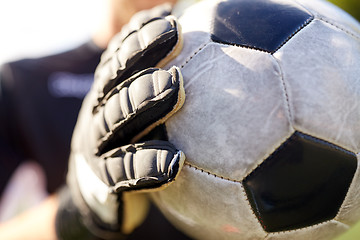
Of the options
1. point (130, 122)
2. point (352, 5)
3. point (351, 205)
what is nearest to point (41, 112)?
point (130, 122)

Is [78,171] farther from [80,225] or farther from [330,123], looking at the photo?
[330,123]

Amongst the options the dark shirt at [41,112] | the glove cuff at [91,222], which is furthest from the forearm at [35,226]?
the dark shirt at [41,112]

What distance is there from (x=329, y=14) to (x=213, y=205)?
28.7 inches

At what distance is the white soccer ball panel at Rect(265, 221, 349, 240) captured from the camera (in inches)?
41.7

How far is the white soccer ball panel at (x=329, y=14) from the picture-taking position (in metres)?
1.12

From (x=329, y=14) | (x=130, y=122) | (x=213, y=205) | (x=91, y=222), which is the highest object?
(x=329, y=14)

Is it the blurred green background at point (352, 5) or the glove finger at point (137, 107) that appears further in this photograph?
the blurred green background at point (352, 5)

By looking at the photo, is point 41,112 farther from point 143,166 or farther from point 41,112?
point 143,166

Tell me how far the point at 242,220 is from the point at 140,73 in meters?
0.55

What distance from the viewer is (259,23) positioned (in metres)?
1.06

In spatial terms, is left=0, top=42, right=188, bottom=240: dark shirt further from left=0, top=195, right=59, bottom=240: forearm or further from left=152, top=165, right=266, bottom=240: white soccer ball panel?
left=152, top=165, right=266, bottom=240: white soccer ball panel

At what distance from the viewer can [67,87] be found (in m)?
2.80

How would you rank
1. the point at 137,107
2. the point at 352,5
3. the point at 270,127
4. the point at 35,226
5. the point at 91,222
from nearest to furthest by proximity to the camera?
1. the point at 270,127
2. the point at 137,107
3. the point at 91,222
4. the point at 35,226
5. the point at 352,5

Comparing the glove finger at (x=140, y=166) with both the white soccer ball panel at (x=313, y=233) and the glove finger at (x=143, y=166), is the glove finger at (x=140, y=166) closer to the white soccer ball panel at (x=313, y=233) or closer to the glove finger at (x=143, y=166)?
the glove finger at (x=143, y=166)
